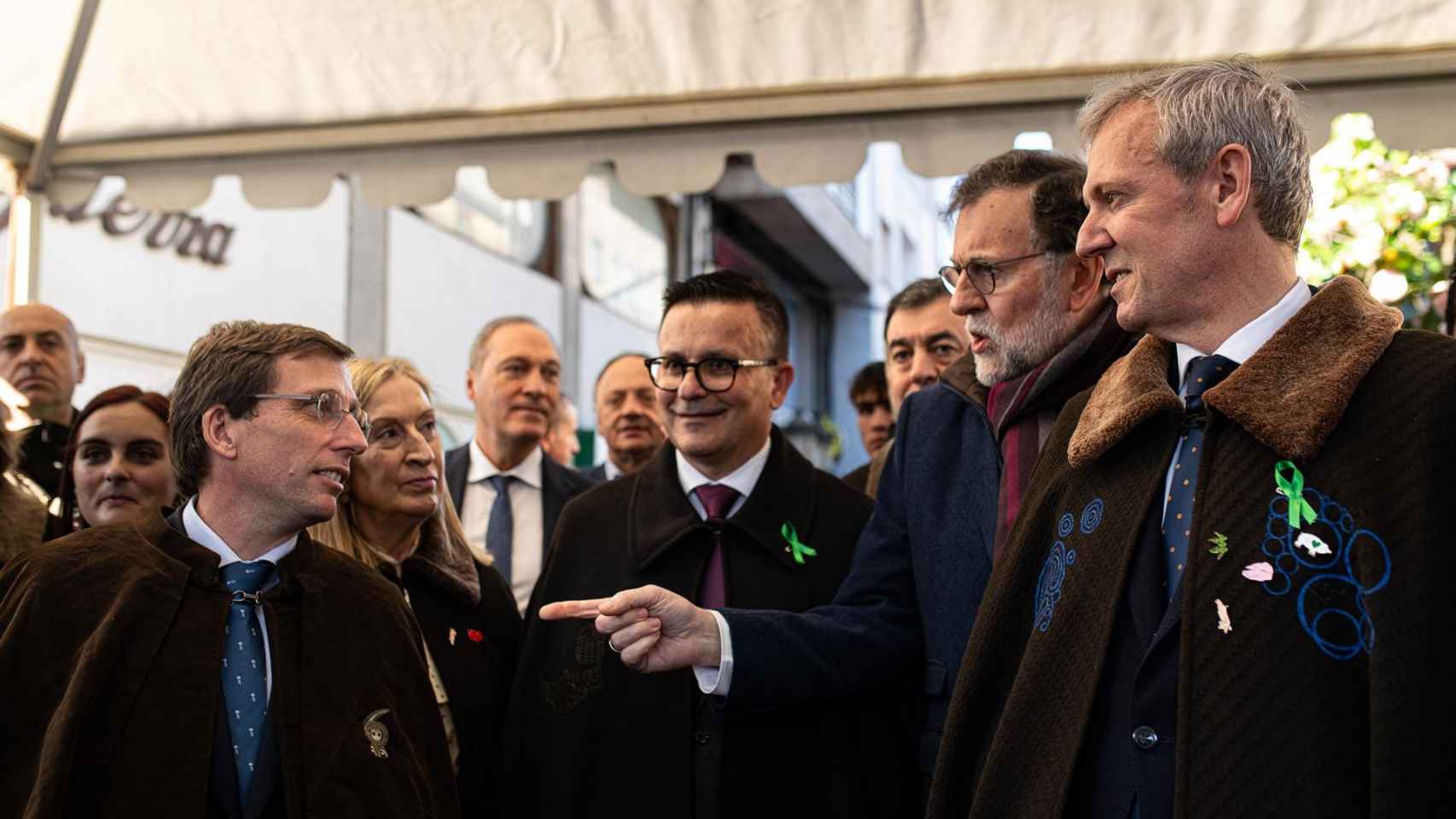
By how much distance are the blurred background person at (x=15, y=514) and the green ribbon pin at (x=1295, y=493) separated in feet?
10.2

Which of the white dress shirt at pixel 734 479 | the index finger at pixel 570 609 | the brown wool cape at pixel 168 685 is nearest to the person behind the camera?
the brown wool cape at pixel 168 685

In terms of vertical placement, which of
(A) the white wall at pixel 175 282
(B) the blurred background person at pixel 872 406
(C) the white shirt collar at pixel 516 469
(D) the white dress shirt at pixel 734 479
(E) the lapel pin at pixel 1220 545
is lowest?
(E) the lapel pin at pixel 1220 545

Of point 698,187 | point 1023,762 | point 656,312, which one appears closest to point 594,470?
point 698,187

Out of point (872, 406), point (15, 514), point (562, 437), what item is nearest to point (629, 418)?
point (872, 406)

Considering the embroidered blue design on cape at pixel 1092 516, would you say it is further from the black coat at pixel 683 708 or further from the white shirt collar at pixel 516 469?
the white shirt collar at pixel 516 469

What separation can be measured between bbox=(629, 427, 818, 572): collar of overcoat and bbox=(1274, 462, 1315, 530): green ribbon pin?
1.66 meters

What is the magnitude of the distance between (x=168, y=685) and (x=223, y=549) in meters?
0.33

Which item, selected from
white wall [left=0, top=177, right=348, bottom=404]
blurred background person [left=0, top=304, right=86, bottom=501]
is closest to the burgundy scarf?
blurred background person [left=0, top=304, right=86, bottom=501]

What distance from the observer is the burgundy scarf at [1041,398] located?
9.93ft

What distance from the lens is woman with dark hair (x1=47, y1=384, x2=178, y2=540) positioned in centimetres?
394

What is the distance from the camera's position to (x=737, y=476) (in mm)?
3814

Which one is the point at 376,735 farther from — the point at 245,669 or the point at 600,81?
the point at 600,81

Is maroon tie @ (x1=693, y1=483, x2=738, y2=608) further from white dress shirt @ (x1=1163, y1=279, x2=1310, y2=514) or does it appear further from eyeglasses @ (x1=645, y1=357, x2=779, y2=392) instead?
white dress shirt @ (x1=1163, y1=279, x2=1310, y2=514)

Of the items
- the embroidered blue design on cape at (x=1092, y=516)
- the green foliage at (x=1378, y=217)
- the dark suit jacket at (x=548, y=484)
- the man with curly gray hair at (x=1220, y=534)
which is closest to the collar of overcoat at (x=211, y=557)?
the man with curly gray hair at (x=1220, y=534)
